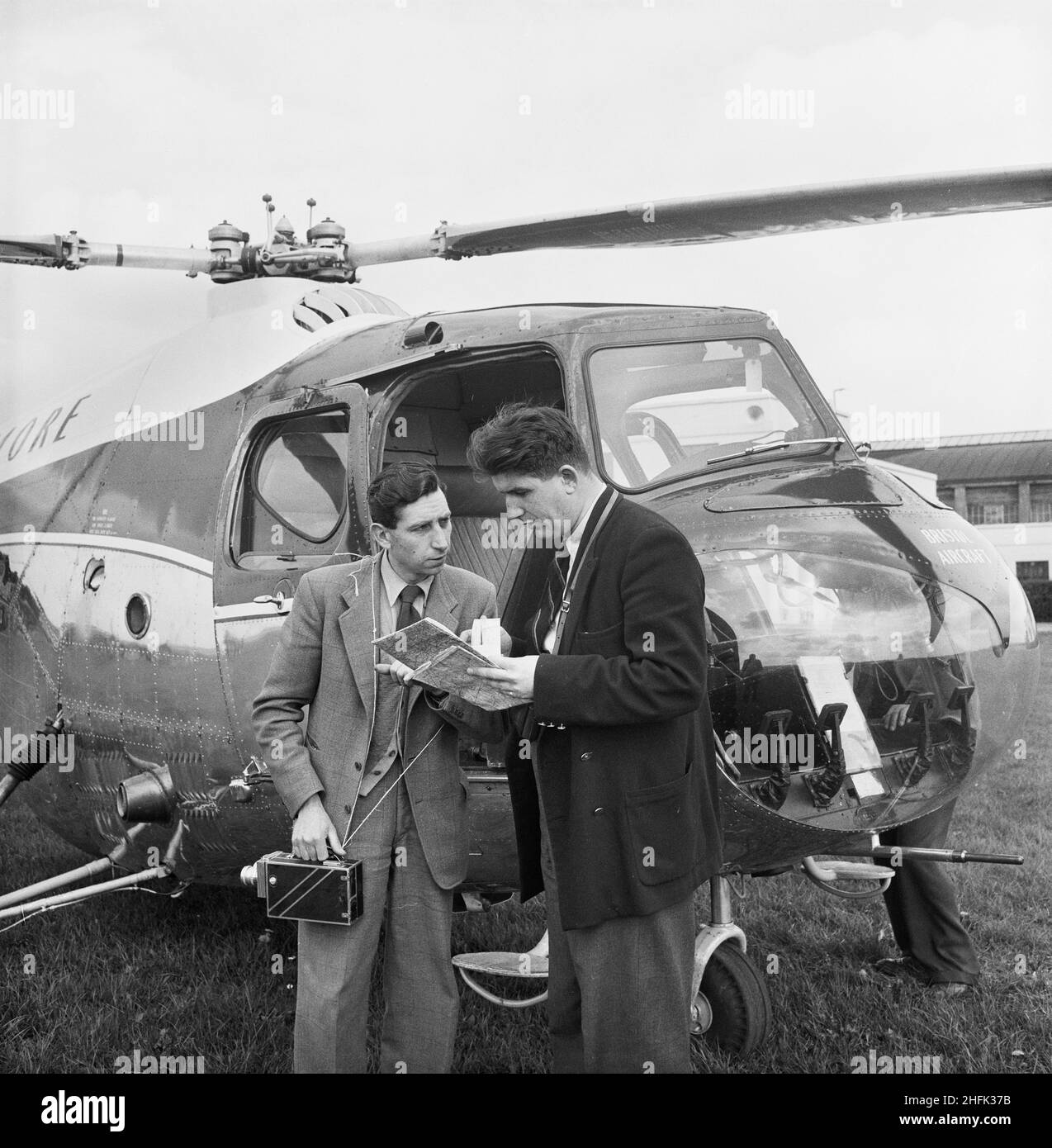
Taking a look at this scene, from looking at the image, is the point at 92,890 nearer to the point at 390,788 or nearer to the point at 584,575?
the point at 390,788

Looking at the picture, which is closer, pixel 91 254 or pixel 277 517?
pixel 277 517

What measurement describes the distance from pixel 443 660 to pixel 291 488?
2322mm

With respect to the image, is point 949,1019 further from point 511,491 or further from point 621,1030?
point 511,491

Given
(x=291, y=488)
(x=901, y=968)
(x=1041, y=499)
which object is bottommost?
(x=1041, y=499)

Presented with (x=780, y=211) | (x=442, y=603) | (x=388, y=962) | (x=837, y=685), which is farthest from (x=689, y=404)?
(x=388, y=962)

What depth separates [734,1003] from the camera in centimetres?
417

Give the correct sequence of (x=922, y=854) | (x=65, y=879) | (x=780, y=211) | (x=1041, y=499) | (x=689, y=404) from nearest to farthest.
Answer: (x=922, y=854)
(x=780, y=211)
(x=689, y=404)
(x=65, y=879)
(x=1041, y=499)

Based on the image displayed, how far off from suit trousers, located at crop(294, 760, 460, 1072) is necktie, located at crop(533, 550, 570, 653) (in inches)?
20.5

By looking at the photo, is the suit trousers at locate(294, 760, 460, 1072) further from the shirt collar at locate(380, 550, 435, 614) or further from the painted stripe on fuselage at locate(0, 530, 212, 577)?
the painted stripe on fuselage at locate(0, 530, 212, 577)

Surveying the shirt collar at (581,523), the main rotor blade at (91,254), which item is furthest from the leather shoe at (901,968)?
the main rotor blade at (91,254)

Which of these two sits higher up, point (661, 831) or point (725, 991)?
point (661, 831)

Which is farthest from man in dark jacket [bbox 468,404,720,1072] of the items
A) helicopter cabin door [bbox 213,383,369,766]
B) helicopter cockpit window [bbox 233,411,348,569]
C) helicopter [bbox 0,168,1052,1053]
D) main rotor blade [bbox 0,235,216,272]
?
main rotor blade [bbox 0,235,216,272]

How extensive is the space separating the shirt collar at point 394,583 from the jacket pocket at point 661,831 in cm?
91
